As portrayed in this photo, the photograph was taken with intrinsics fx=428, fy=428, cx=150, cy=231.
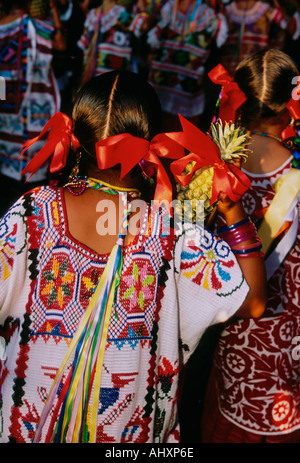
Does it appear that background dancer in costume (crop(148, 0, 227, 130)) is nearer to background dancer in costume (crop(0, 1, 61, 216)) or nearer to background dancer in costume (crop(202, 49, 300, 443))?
background dancer in costume (crop(0, 1, 61, 216))

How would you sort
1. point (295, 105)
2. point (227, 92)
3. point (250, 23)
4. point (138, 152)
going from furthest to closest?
1. point (250, 23)
2. point (295, 105)
3. point (227, 92)
4. point (138, 152)

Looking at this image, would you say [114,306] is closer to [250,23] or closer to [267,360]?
[267,360]

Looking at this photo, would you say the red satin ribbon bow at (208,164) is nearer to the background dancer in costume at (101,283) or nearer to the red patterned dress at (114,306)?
the background dancer in costume at (101,283)

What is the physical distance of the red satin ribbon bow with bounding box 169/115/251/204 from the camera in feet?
4.19

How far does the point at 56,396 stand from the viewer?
130 cm

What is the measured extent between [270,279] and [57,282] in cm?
102

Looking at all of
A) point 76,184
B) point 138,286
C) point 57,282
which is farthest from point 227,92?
point 57,282

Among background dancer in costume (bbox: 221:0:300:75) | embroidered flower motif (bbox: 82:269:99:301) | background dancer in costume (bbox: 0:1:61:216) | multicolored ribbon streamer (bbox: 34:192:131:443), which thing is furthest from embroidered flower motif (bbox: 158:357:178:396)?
background dancer in costume (bbox: 221:0:300:75)

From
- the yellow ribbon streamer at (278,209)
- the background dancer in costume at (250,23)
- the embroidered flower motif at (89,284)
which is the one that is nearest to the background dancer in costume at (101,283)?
the embroidered flower motif at (89,284)

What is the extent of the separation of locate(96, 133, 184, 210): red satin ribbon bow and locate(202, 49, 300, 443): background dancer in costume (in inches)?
26.9

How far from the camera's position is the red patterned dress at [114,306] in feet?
4.10

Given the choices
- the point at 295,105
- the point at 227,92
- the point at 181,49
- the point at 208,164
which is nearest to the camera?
the point at 208,164

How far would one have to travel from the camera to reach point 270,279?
6.18 ft
